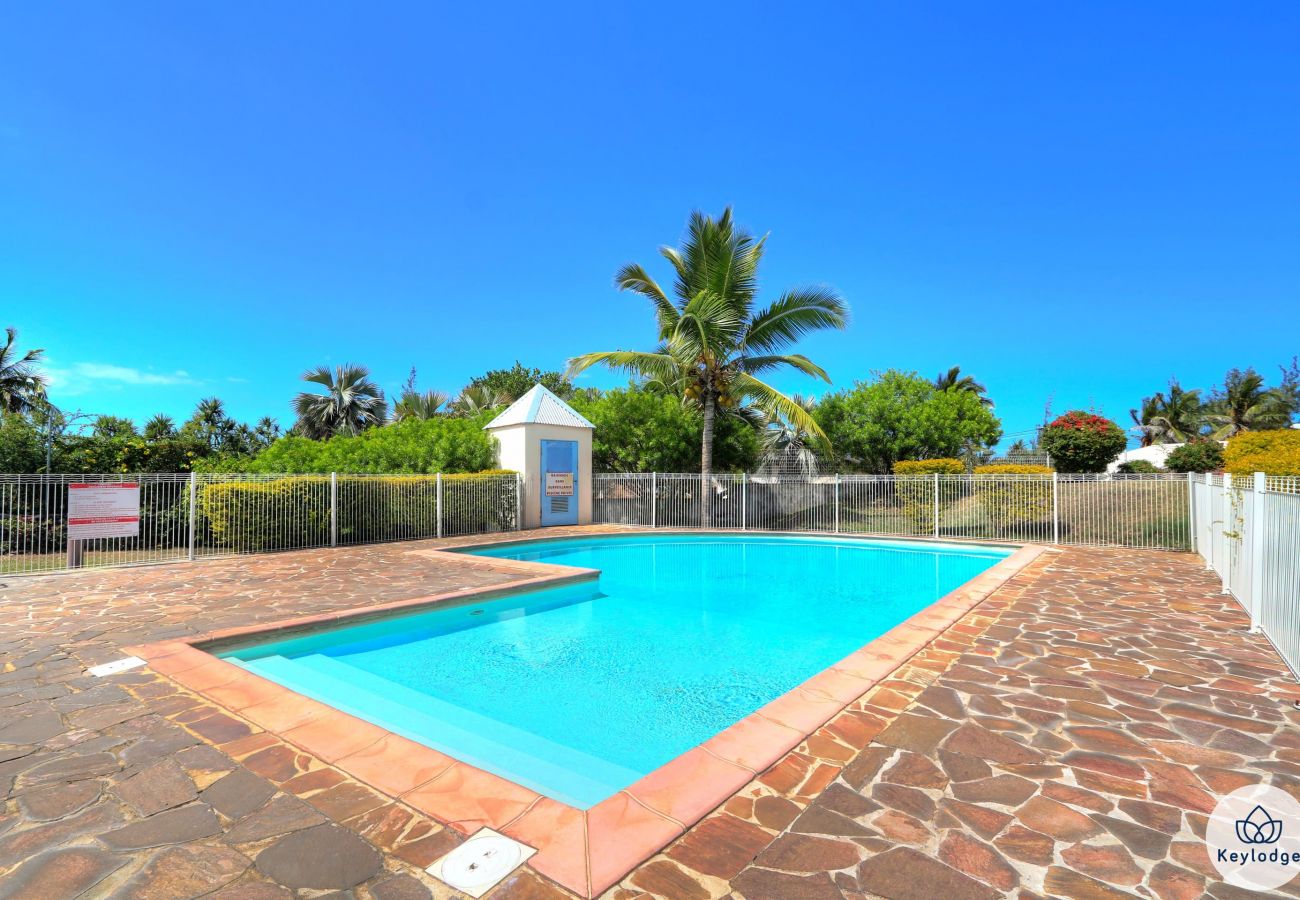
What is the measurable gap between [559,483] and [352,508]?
570cm

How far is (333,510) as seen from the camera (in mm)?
12344

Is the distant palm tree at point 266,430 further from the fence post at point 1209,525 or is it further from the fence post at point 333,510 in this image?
the fence post at point 1209,525

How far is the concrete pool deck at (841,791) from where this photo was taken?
196cm

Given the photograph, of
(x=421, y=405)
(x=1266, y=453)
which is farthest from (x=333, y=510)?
(x=1266, y=453)

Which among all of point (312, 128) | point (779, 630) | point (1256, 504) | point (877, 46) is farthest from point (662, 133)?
point (1256, 504)


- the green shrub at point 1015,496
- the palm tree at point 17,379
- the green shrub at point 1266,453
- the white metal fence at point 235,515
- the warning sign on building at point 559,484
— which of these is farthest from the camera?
the palm tree at point 17,379

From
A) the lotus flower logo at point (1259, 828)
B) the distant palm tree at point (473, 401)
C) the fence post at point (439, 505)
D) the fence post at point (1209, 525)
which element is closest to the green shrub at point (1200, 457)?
the fence post at point (1209, 525)

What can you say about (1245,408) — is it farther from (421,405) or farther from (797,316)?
(421,405)

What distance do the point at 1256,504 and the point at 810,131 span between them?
10.7 metres

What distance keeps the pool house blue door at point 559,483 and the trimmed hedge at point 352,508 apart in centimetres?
99

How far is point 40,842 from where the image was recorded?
7.05 ft

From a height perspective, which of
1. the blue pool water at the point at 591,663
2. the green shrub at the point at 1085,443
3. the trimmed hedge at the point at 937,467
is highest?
the green shrub at the point at 1085,443

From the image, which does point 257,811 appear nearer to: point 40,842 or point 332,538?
point 40,842

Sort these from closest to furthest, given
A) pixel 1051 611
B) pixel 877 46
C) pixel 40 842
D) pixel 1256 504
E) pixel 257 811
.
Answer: pixel 40 842, pixel 257 811, pixel 1256 504, pixel 1051 611, pixel 877 46
